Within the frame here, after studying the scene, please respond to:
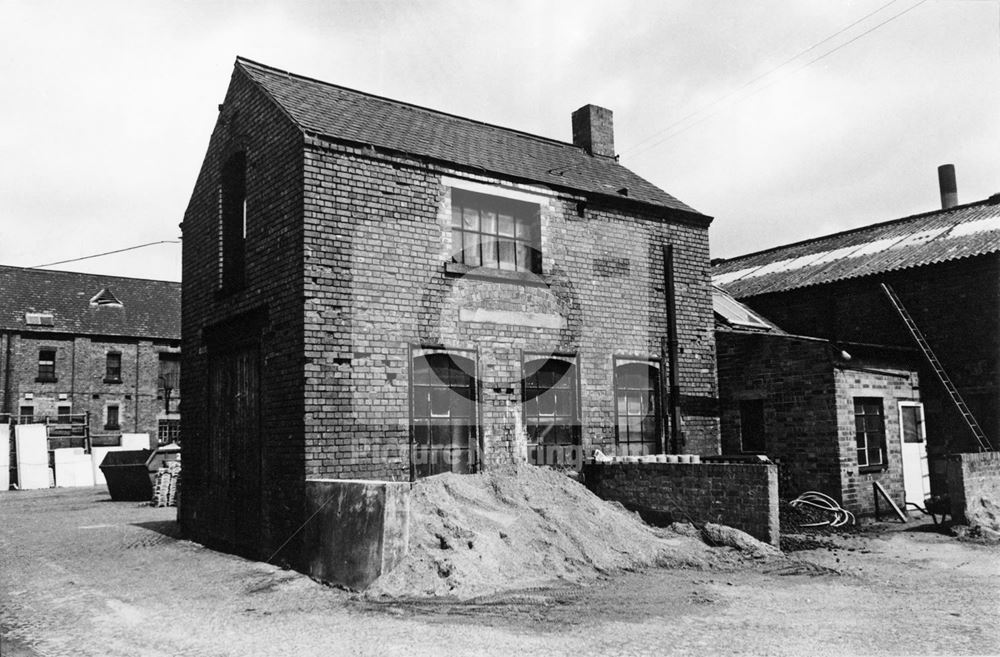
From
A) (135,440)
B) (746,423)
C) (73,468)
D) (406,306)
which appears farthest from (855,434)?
(135,440)

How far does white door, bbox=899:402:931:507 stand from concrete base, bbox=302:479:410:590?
1162 centimetres

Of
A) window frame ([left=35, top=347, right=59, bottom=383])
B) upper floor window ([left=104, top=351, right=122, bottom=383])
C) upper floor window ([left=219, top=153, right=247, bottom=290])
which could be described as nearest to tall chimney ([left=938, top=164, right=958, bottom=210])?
upper floor window ([left=219, top=153, right=247, bottom=290])

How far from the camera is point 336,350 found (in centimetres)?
956

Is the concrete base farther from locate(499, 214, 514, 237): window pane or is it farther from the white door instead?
the white door

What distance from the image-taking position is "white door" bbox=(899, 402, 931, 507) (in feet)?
49.8

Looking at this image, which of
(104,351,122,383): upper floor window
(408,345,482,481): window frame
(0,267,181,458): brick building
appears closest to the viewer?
(408,345,482,481): window frame

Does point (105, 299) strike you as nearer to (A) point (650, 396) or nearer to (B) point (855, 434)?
(A) point (650, 396)

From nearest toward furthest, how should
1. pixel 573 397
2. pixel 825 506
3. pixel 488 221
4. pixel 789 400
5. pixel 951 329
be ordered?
pixel 488 221, pixel 573 397, pixel 825 506, pixel 789 400, pixel 951 329

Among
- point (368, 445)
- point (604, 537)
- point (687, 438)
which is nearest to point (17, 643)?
point (368, 445)

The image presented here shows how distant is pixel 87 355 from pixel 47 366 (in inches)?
66.5

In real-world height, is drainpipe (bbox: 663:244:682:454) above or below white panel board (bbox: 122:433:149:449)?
above

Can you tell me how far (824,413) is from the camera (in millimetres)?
13805

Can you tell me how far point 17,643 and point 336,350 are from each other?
4.44 meters

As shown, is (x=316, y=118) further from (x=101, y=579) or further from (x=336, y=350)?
(x=101, y=579)
